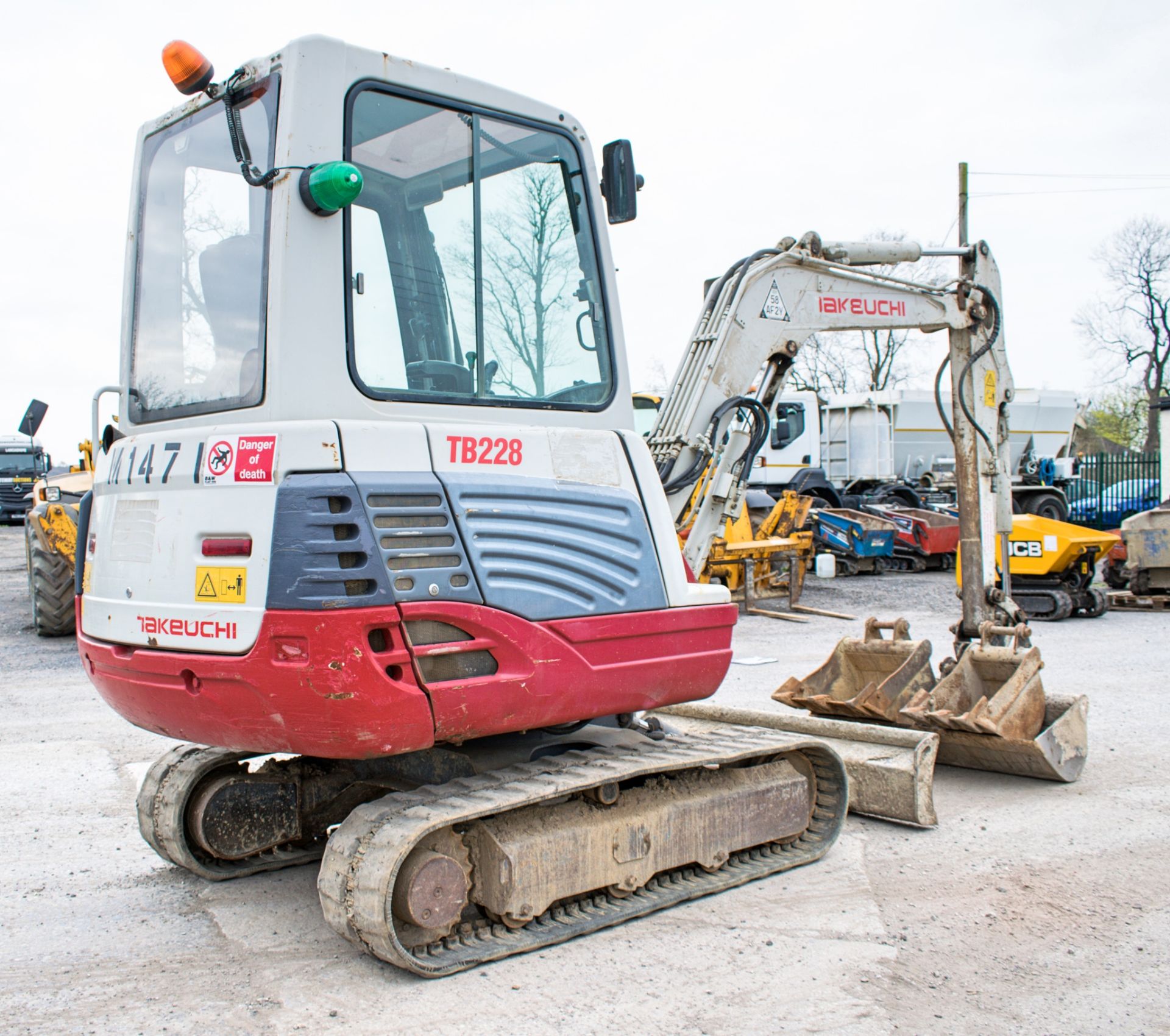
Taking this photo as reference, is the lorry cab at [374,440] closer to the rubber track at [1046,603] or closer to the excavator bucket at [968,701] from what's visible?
the excavator bucket at [968,701]

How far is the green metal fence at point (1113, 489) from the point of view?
78.1 ft

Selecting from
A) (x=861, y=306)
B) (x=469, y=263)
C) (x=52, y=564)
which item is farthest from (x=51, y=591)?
(x=469, y=263)

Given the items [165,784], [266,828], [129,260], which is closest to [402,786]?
[266,828]

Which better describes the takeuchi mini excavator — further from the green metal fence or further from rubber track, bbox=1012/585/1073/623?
the green metal fence

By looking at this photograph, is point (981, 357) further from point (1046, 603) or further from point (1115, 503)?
point (1115, 503)

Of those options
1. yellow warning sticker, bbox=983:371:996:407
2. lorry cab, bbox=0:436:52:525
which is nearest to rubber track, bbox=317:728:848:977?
yellow warning sticker, bbox=983:371:996:407

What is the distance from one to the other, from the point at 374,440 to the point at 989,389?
15.6ft

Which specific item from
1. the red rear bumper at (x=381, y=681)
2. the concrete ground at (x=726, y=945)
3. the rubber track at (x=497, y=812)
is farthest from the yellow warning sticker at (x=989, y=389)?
the red rear bumper at (x=381, y=681)

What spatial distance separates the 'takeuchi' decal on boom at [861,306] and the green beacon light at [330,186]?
329 cm

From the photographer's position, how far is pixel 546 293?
4.04 m

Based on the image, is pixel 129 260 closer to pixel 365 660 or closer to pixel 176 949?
pixel 365 660

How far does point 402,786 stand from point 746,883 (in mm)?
1457

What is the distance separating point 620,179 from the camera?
4180 mm

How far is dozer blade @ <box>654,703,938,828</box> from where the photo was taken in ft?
16.6
